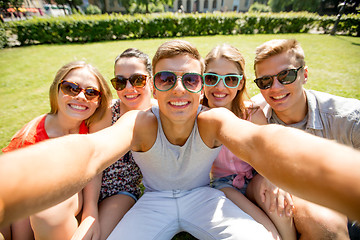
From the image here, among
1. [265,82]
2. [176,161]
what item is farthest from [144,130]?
[265,82]

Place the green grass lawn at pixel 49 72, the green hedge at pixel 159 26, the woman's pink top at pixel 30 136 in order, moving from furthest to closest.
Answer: the green hedge at pixel 159 26
the green grass lawn at pixel 49 72
the woman's pink top at pixel 30 136

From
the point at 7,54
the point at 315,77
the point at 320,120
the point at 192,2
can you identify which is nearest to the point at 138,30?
the point at 7,54

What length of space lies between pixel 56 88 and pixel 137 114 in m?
1.41

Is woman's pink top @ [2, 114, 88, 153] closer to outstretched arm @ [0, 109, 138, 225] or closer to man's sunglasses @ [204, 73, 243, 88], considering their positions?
outstretched arm @ [0, 109, 138, 225]

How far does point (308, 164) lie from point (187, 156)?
1.31 metres

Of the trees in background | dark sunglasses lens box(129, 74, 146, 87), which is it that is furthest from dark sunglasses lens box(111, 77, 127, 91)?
the trees in background

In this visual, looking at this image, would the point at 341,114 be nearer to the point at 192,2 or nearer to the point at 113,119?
the point at 113,119

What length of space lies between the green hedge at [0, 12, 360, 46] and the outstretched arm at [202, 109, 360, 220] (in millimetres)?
19851

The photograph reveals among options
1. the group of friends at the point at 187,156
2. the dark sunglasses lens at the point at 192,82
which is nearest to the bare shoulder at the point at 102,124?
the group of friends at the point at 187,156

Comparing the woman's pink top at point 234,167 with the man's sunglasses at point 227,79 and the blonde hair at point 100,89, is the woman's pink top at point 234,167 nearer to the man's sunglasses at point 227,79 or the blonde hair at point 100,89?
the man's sunglasses at point 227,79

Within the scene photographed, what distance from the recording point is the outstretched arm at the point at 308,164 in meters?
0.72

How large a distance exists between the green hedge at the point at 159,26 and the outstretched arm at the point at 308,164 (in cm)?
1985

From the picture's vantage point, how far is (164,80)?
1.90 m

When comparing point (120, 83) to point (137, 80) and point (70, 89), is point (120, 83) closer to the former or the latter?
point (137, 80)
